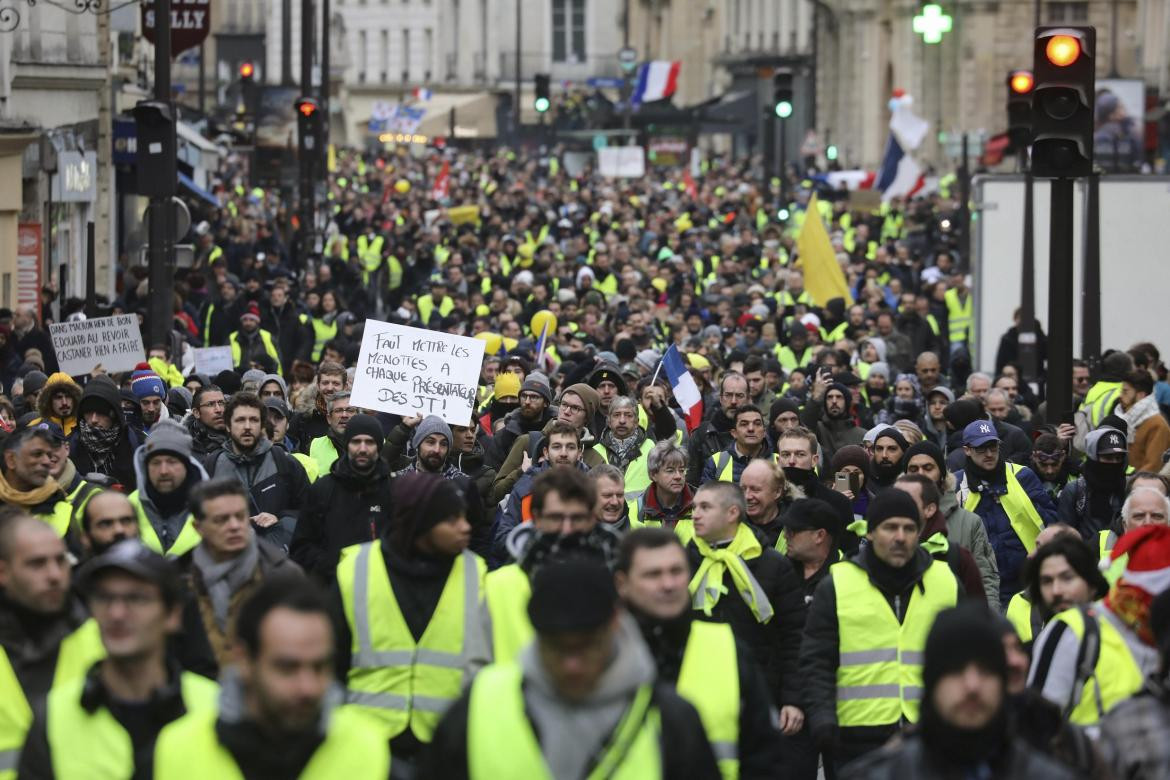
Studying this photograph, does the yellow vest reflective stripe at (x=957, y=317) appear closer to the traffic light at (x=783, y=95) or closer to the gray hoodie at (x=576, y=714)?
the traffic light at (x=783, y=95)

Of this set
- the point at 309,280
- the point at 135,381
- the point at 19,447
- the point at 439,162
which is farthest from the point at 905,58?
the point at 19,447

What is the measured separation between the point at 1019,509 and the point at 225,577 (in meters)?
5.02

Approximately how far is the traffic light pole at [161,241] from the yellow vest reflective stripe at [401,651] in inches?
542

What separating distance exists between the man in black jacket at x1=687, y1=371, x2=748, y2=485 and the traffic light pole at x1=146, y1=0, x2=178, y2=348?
782cm

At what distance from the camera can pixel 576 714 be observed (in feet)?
17.4

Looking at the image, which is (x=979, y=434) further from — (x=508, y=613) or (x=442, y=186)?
(x=442, y=186)

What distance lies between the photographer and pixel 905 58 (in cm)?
7031

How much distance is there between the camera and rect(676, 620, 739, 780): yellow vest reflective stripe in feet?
20.5

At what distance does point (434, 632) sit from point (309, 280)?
2155 cm

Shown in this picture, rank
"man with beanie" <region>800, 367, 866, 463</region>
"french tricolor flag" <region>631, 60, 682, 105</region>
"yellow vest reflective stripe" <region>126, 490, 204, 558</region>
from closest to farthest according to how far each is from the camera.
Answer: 1. "yellow vest reflective stripe" <region>126, 490, 204, 558</region>
2. "man with beanie" <region>800, 367, 866, 463</region>
3. "french tricolor flag" <region>631, 60, 682, 105</region>

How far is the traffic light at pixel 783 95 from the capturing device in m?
31.0

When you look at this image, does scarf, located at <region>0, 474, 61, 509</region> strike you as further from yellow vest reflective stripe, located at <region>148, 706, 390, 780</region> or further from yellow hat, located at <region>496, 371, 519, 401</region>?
yellow hat, located at <region>496, 371, 519, 401</region>

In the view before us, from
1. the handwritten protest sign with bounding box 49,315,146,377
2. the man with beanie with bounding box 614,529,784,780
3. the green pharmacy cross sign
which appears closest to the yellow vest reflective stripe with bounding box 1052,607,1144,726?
the man with beanie with bounding box 614,529,784,780

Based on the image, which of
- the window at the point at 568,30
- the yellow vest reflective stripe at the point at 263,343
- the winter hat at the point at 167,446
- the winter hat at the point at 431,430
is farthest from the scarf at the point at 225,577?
the window at the point at 568,30
